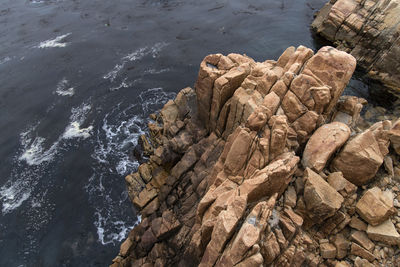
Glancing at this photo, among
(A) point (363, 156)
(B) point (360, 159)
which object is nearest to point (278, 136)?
(B) point (360, 159)

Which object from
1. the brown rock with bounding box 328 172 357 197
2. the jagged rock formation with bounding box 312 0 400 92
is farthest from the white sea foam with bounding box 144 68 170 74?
the brown rock with bounding box 328 172 357 197

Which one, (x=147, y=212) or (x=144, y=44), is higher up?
(x=144, y=44)

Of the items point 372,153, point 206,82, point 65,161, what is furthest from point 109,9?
point 372,153

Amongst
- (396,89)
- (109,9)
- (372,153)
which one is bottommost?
(396,89)

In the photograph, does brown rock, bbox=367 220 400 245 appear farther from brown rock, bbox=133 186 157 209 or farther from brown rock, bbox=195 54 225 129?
brown rock, bbox=133 186 157 209

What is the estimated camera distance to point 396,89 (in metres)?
59.2

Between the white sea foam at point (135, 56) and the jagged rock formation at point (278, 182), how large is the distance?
34.7 meters

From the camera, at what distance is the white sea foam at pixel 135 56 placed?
67.8m

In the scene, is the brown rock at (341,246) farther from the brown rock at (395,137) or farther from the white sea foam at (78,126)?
the white sea foam at (78,126)

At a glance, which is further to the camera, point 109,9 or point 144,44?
point 109,9

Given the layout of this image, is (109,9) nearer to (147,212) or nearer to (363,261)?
(147,212)

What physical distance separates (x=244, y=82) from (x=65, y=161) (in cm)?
3570

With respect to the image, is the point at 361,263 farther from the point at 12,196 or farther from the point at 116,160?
the point at 12,196

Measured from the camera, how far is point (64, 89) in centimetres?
6378
